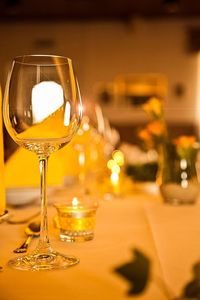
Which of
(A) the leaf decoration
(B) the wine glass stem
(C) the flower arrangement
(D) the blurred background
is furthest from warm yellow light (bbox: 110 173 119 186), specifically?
(D) the blurred background

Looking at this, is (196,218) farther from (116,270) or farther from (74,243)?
(116,270)

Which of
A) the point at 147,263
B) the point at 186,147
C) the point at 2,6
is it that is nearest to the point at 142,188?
the point at 186,147

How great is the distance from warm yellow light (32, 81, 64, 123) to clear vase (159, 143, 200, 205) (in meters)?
0.64

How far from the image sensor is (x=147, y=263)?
39cm

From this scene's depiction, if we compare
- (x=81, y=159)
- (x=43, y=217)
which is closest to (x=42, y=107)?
(x=43, y=217)

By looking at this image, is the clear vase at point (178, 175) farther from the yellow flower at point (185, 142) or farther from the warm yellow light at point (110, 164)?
the warm yellow light at point (110, 164)

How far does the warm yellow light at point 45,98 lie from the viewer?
78 centimetres

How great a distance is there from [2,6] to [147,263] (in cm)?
732

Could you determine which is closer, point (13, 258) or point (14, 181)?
point (13, 258)

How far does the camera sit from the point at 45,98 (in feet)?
2.60

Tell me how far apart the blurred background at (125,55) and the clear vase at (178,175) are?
6.91m

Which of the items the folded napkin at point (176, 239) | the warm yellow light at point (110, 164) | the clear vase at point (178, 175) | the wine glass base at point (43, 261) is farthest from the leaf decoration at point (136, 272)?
the warm yellow light at point (110, 164)

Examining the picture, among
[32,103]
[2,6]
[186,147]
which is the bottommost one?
[186,147]

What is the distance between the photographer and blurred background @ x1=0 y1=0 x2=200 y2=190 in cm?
850
